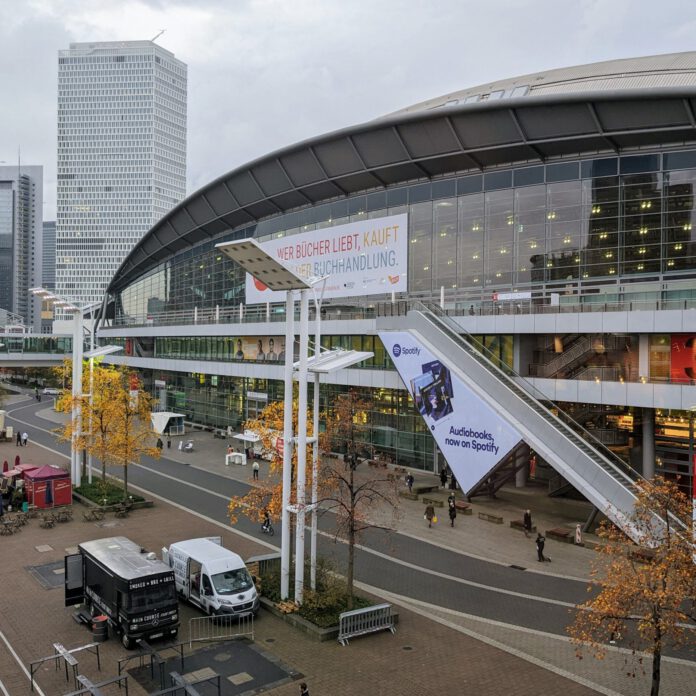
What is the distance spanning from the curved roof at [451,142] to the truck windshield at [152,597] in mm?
31905

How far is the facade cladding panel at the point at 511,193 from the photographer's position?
35156 mm

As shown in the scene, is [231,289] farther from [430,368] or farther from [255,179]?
[430,368]

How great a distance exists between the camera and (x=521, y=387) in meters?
32.2

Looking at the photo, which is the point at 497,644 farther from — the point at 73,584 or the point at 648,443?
the point at 648,443

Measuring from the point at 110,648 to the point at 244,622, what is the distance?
3560 millimetres

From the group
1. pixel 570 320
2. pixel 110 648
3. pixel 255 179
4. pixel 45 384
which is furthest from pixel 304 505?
pixel 45 384

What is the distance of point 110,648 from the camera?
17.2 metres

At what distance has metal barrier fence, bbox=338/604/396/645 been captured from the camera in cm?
1755

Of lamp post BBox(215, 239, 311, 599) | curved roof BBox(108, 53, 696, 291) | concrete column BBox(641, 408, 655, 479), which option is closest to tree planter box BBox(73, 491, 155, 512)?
lamp post BBox(215, 239, 311, 599)

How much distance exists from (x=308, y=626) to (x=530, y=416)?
1512 cm

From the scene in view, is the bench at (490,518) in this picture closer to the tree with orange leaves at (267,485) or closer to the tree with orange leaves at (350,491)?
the tree with orange leaves at (350,491)

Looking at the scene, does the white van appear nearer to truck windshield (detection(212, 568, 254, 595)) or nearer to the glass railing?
truck windshield (detection(212, 568, 254, 595))

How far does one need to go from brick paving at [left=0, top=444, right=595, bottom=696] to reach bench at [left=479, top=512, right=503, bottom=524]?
479 inches

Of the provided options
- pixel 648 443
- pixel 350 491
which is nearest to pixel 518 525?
pixel 648 443
